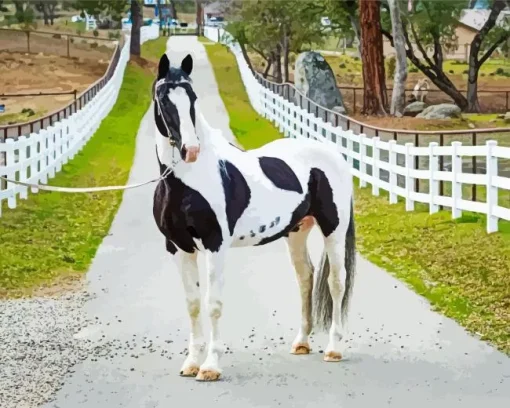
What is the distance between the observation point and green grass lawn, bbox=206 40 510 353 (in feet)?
30.6

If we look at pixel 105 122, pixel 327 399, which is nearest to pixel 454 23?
pixel 105 122

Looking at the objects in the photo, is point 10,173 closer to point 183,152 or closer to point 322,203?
point 322,203

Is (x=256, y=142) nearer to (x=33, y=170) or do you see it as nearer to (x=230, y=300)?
(x=33, y=170)

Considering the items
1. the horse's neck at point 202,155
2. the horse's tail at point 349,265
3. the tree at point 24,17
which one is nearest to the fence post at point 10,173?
the horse's tail at point 349,265

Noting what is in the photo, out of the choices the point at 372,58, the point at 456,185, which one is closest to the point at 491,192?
the point at 456,185

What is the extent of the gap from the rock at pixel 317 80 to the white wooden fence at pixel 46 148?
665 centimetres

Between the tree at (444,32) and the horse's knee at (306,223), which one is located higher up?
the tree at (444,32)

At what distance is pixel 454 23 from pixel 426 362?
143 feet

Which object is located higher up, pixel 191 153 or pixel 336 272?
pixel 191 153

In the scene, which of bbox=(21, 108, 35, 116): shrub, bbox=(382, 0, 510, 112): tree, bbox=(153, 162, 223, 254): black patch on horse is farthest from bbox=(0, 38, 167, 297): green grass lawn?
bbox=(382, 0, 510, 112): tree

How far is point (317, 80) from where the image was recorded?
115ft

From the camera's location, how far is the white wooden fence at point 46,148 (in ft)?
54.2

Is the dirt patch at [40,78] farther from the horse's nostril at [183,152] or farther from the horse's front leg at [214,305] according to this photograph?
the horse's nostril at [183,152]

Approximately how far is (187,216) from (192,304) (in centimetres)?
70
